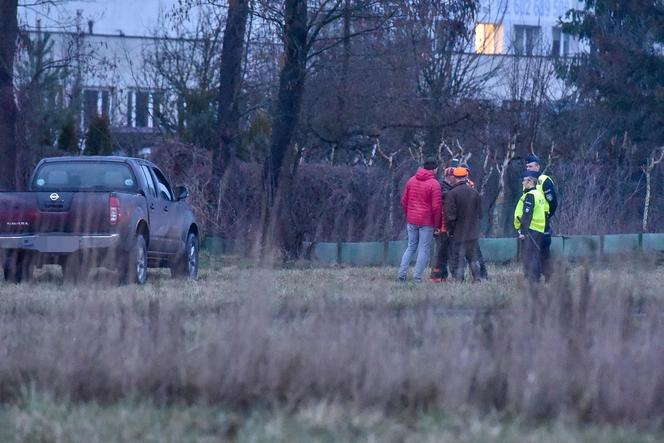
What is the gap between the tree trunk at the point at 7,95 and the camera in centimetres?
1944

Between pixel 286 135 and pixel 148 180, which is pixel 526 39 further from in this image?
pixel 148 180

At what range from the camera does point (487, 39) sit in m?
33.0

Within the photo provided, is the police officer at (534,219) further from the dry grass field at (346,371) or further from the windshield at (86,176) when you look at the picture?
the dry grass field at (346,371)

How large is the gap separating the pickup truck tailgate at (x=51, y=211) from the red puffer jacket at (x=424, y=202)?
4.11 m

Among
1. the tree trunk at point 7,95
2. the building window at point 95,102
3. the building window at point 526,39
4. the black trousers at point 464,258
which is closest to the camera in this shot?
the black trousers at point 464,258

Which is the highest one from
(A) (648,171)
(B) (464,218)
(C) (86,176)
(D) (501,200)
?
(A) (648,171)

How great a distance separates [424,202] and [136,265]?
3.92 meters

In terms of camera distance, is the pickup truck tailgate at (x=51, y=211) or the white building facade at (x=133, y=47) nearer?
the pickup truck tailgate at (x=51, y=211)

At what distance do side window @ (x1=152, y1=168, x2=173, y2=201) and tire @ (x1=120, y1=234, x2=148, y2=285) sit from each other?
1.30 m

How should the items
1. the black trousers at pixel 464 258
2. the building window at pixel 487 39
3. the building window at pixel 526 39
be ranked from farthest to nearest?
the building window at pixel 487 39 < the building window at pixel 526 39 < the black trousers at pixel 464 258

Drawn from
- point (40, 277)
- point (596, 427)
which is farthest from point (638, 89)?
point (596, 427)

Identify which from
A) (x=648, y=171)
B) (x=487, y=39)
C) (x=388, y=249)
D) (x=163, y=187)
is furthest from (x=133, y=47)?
(x=163, y=187)

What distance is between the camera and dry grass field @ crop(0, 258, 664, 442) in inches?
245

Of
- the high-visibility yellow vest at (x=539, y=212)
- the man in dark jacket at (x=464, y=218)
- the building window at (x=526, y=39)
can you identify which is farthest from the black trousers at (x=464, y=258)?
the building window at (x=526, y=39)
